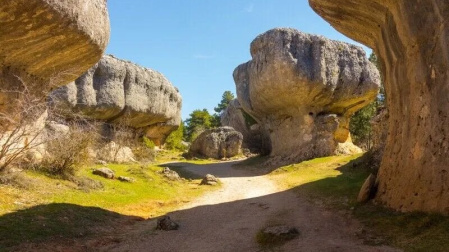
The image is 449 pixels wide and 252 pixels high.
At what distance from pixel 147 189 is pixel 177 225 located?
7.86m

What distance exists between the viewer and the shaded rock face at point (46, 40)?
1009cm

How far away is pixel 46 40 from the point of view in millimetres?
11688

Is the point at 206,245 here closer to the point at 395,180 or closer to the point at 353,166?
the point at 395,180

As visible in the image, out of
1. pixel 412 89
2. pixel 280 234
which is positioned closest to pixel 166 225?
pixel 280 234

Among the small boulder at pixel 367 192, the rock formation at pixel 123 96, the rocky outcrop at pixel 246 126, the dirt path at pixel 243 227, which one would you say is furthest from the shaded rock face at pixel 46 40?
the rocky outcrop at pixel 246 126

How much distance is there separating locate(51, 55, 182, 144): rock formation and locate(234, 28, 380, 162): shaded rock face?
12.4 meters

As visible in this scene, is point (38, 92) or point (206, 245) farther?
point (38, 92)

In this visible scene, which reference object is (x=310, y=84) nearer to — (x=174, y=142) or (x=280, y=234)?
(x=280, y=234)

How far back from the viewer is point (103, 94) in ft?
108

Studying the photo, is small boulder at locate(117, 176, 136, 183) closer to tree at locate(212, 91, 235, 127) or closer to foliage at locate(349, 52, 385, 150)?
foliage at locate(349, 52, 385, 150)

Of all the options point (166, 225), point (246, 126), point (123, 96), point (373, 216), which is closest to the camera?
point (373, 216)

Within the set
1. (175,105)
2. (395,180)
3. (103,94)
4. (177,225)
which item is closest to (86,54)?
(177,225)

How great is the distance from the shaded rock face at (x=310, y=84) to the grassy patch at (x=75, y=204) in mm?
13393

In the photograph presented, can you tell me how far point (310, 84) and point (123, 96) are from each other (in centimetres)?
1788
